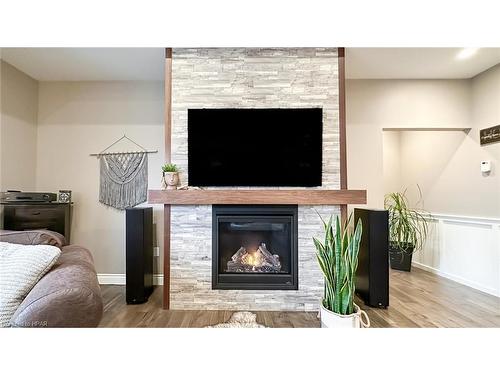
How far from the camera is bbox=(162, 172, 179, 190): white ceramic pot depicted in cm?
240

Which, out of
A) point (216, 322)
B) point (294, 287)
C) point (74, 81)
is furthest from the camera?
point (74, 81)

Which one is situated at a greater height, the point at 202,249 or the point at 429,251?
the point at 202,249

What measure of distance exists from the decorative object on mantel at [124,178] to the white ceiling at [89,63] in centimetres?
85

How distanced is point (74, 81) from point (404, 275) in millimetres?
4951

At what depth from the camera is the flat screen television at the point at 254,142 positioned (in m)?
2.48

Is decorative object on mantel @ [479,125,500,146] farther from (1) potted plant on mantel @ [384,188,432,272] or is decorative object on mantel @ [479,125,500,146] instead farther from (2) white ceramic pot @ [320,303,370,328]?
(2) white ceramic pot @ [320,303,370,328]

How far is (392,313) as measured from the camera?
2.27 meters

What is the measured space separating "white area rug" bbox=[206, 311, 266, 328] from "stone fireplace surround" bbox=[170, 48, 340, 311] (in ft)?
1.36

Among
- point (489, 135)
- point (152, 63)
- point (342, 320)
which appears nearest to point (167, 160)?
point (152, 63)
